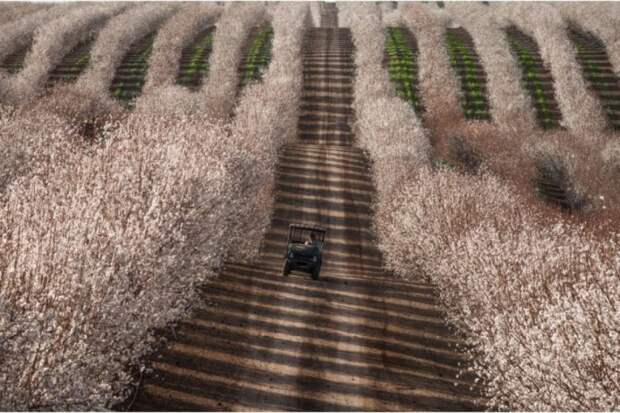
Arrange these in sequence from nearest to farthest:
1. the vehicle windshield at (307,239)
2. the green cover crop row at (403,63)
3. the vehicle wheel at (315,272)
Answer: the vehicle wheel at (315,272), the vehicle windshield at (307,239), the green cover crop row at (403,63)

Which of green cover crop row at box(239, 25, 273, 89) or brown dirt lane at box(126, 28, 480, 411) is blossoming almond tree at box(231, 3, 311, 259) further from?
brown dirt lane at box(126, 28, 480, 411)

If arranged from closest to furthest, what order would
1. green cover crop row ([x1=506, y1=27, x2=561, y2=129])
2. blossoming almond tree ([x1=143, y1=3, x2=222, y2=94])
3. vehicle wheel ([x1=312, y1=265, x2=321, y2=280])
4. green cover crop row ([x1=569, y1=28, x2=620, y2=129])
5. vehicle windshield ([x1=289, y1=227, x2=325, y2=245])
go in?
1. vehicle wheel ([x1=312, y1=265, x2=321, y2=280])
2. vehicle windshield ([x1=289, y1=227, x2=325, y2=245])
3. green cover crop row ([x1=506, y1=27, x2=561, y2=129])
4. green cover crop row ([x1=569, y1=28, x2=620, y2=129])
5. blossoming almond tree ([x1=143, y1=3, x2=222, y2=94])

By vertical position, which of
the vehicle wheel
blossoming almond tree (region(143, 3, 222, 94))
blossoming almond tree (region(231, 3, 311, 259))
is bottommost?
blossoming almond tree (region(143, 3, 222, 94))

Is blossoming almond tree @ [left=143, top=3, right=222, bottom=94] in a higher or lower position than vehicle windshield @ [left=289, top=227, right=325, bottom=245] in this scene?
lower

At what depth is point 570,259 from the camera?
21.2 meters

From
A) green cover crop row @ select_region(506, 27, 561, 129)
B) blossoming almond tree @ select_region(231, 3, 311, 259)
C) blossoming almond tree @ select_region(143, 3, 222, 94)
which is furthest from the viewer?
blossoming almond tree @ select_region(143, 3, 222, 94)

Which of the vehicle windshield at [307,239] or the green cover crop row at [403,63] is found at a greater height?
the vehicle windshield at [307,239]

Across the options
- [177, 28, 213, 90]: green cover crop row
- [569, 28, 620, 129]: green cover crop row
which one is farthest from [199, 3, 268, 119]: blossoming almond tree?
[569, 28, 620, 129]: green cover crop row

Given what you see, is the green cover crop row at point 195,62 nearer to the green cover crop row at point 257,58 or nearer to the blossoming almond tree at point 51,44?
the green cover crop row at point 257,58

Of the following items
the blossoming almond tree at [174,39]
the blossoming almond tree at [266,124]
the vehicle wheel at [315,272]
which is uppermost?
the vehicle wheel at [315,272]

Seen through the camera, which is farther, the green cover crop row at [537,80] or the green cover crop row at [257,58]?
the green cover crop row at [257,58]

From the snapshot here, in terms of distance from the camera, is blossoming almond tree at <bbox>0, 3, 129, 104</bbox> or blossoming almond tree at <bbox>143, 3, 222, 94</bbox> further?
blossoming almond tree at <bbox>143, 3, 222, 94</bbox>

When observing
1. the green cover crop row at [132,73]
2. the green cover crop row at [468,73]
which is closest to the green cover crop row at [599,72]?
the green cover crop row at [468,73]

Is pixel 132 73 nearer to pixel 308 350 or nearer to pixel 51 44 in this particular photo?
pixel 51 44
